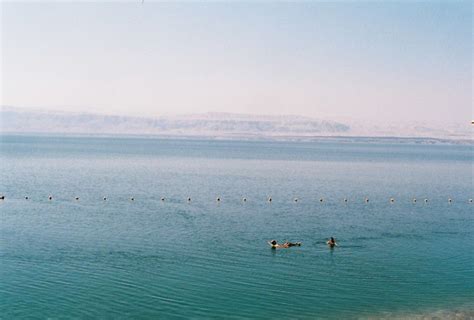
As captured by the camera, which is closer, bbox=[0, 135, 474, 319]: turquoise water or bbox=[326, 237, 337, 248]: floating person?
bbox=[0, 135, 474, 319]: turquoise water

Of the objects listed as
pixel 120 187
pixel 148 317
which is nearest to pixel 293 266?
pixel 148 317

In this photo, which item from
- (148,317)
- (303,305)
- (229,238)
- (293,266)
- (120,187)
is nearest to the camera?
(148,317)

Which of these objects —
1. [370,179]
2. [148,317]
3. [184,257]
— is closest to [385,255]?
[184,257]

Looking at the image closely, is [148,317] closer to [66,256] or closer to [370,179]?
[66,256]

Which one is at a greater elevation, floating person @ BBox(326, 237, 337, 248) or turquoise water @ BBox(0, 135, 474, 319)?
floating person @ BBox(326, 237, 337, 248)

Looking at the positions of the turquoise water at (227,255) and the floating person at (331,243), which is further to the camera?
the floating person at (331,243)

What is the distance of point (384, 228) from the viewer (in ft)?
202

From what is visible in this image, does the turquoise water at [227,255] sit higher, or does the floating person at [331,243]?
the floating person at [331,243]

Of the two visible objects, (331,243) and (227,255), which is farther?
(331,243)

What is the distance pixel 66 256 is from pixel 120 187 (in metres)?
49.0

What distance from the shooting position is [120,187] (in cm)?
9388

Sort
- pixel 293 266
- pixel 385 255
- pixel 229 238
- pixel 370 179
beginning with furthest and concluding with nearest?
1. pixel 370 179
2. pixel 229 238
3. pixel 385 255
4. pixel 293 266

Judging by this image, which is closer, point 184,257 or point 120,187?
point 184,257

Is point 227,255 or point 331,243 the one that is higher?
point 331,243
